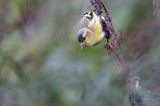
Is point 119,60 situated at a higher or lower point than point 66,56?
lower

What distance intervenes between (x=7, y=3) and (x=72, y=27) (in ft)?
1.00

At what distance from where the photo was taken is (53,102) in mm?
1570

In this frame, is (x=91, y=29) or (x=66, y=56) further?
(x=66, y=56)

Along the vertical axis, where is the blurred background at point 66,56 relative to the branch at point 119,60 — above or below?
above

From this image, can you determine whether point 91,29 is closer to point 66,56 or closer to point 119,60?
point 119,60

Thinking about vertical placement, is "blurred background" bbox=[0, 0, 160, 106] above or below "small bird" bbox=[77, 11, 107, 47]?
above

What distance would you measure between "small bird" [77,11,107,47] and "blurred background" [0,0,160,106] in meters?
0.11

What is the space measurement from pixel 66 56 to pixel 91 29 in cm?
98

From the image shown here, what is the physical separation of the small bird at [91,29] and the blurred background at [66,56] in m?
0.11

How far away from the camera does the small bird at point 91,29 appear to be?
896 millimetres

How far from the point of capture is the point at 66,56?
1894mm

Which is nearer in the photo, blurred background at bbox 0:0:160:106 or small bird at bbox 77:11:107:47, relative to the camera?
small bird at bbox 77:11:107:47

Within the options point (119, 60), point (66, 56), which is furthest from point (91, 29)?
point (66, 56)

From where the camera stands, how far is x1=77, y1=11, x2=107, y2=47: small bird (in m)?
0.90
